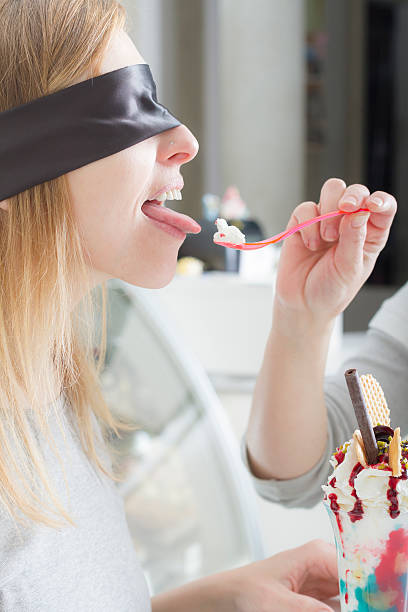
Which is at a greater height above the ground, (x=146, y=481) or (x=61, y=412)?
(x=61, y=412)

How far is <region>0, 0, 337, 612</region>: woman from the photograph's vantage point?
742 mm

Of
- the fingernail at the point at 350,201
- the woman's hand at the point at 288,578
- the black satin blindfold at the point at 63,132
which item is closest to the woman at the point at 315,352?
the fingernail at the point at 350,201

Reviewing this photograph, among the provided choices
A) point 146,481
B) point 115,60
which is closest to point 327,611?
point 115,60

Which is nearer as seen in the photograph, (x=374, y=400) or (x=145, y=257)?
(x=374, y=400)

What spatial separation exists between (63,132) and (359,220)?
352 millimetres

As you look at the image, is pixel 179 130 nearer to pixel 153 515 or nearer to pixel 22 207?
pixel 22 207

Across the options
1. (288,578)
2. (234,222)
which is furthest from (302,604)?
(234,222)

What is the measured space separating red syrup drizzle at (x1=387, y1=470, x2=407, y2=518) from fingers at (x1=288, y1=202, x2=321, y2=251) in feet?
1.29

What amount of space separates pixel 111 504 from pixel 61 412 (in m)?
0.13

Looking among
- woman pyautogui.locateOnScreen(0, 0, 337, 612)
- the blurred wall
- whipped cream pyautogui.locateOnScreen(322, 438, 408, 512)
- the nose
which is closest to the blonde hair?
woman pyautogui.locateOnScreen(0, 0, 337, 612)

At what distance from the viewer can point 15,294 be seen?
78cm

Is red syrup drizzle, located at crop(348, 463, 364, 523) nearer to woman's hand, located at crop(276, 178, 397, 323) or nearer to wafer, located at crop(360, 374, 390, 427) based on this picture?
wafer, located at crop(360, 374, 390, 427)

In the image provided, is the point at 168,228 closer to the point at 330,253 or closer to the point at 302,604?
the point at 330,253

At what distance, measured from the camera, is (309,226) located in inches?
36.3
